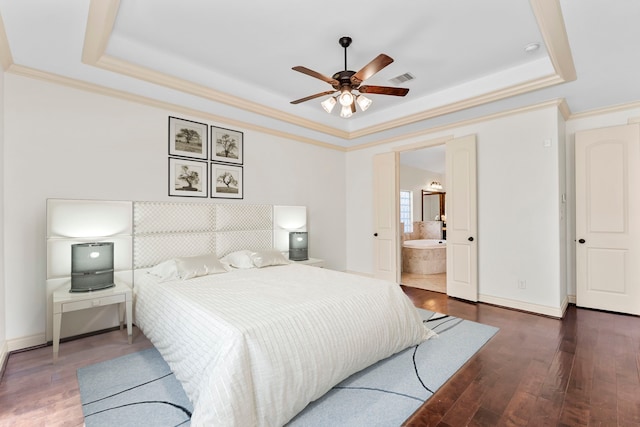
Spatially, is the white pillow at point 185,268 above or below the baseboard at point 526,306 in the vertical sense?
above

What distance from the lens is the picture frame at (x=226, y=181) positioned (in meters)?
4.06

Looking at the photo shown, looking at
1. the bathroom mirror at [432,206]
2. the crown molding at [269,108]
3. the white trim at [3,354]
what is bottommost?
the white trim at [3,354]

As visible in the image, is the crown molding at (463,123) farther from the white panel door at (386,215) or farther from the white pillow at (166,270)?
the white pillow at (166,270)

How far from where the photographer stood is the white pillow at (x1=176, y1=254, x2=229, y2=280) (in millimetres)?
3139

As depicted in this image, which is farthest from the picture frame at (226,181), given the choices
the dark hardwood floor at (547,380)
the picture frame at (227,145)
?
the dark hardwood floor at (547,380)

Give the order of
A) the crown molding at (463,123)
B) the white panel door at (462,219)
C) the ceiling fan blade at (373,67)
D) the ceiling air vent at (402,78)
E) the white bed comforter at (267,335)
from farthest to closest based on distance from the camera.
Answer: the white panel door at (462,219)
the crown molding at (463,123)
the ceiling air vent at (402,78)
the ceiling fan blade at (373,67)
the white bed comforter at (267,335)

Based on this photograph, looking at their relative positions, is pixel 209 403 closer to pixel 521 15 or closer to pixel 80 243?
pixel 80 243

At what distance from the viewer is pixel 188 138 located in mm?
3803

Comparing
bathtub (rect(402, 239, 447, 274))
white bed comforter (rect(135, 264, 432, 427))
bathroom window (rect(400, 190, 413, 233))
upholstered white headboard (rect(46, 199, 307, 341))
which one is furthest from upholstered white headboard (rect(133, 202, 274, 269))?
bathroom window (rect(400, 190, 413, 233))

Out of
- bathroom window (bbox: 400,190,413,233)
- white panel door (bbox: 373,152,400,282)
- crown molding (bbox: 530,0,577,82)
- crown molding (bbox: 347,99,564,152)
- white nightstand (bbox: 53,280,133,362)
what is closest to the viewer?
crown molding (bbox: 530,0,577,82)

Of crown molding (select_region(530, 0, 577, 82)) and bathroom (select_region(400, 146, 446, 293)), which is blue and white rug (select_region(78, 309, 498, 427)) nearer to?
crown molding (select_region(530, 0, 577, 82))

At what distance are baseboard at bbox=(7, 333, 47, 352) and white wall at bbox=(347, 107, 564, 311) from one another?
4.97m

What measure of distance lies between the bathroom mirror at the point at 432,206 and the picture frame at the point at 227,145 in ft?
19.1

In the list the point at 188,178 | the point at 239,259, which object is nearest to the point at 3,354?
the point at 239,259
